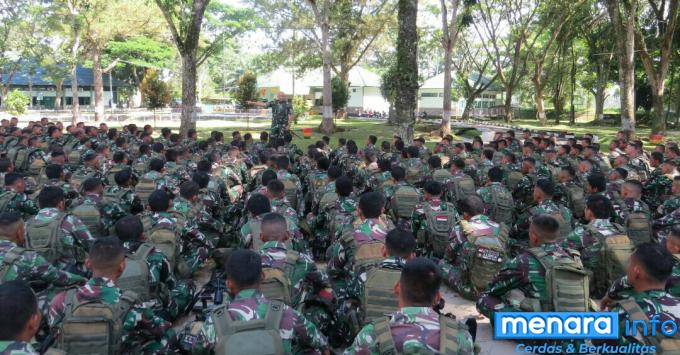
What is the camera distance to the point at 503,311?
427cm

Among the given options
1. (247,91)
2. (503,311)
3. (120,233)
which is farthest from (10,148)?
(247,91)

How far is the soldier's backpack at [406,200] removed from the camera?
728 cm

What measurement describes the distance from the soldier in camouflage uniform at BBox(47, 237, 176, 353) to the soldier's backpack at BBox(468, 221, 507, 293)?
10.6 ft

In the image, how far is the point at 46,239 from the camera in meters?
4.84

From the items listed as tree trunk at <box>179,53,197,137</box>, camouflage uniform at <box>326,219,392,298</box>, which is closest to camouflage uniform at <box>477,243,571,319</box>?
camouflage uniform at <box>326,219,392,298</box>

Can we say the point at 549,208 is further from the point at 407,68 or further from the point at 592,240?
the point at 407,68

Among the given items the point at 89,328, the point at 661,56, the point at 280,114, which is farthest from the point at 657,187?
the point at 661,56

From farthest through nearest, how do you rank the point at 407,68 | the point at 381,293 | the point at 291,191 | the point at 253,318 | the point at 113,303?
the point at 407,68
the point at 291,191
the point at 381,293
the point at 113,303
the point at 253,318

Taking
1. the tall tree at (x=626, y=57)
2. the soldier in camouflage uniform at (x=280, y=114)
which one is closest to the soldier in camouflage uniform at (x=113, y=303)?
the soldier in camouflage uniform at (x=280, y=114)

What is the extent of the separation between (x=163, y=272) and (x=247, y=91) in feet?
111

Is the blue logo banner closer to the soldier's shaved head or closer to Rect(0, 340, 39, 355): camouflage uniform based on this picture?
the soldier's shaved head

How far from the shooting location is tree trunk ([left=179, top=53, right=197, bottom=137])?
1554 cm

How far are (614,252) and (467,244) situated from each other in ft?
4.80

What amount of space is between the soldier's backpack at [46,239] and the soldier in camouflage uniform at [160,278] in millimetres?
735
